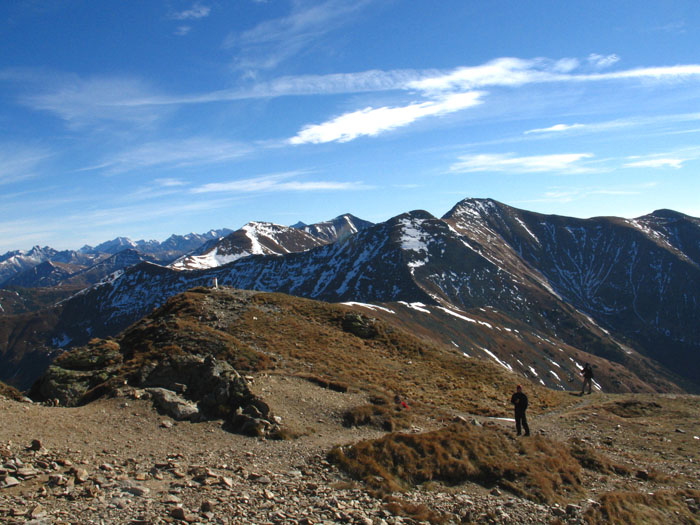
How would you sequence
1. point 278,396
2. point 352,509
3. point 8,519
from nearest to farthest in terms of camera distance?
point 8,519, point 352,509, point 278,396

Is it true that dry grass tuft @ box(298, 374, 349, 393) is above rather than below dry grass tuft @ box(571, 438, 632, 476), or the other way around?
above

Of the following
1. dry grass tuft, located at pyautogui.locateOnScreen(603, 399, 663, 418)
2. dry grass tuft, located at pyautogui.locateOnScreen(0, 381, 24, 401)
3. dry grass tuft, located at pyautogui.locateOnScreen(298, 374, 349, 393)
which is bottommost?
dry grass tuft, located at pyautogui.locateOnScreen(603, 399, 663, 418)

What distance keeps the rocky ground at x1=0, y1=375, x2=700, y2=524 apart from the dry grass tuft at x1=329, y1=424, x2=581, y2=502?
59cm

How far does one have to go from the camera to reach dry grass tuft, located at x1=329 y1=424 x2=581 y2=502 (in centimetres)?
1614

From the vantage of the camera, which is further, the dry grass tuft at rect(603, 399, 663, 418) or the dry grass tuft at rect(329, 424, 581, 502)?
the dry grass tuft at rect(603, 399, 663, 418)

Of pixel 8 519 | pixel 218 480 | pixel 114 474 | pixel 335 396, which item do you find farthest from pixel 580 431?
pixel 8 519

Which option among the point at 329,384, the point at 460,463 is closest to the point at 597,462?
the point at 460,463

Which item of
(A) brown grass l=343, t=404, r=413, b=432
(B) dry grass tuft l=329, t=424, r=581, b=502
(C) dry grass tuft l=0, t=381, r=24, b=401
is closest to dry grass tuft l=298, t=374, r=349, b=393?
(A) brown grass l=343, t=404, r=413, b=432

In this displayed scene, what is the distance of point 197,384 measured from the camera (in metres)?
22.9

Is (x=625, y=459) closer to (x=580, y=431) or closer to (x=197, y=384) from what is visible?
(x=580, y=431)

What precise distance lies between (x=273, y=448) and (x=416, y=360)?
2612 cm

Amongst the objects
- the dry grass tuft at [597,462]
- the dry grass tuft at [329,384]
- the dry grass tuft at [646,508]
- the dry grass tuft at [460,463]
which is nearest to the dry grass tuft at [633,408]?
the dry grass tuft at [597,462]

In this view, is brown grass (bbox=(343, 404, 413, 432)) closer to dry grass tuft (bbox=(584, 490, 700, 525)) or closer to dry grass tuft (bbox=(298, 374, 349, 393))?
dry grass tuft (bbox=(298, 374, 349, 393))

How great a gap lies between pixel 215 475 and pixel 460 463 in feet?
31.2
